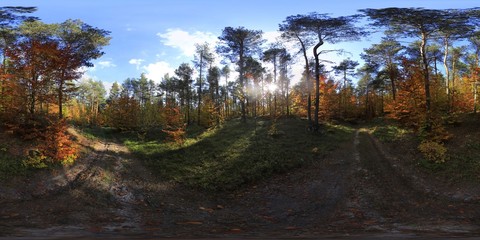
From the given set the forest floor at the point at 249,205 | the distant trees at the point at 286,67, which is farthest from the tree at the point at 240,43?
the forest floor at the point at 249,205

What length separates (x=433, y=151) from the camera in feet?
63.7

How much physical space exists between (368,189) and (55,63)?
20.0 metres

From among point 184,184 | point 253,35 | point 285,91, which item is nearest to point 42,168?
point 184,184

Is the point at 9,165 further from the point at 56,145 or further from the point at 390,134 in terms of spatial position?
the point at 390,134

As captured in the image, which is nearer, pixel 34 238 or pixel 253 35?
pixel 34 238

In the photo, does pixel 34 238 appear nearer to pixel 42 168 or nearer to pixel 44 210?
pixel 44 210

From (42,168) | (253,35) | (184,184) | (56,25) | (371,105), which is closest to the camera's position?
(42,168)

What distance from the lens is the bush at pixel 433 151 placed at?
18.6m

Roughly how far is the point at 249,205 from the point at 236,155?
7.52m

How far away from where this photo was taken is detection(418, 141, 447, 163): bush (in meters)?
18.6

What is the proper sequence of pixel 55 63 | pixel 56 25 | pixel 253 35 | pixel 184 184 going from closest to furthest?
pixel 184 184
pixel 55 63
pixel 56 25
pixel 253 35

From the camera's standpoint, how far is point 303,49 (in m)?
30.3

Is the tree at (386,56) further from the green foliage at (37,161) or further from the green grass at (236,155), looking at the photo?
the green foliage at (37,161)

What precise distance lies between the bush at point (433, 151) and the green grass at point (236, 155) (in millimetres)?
6237
